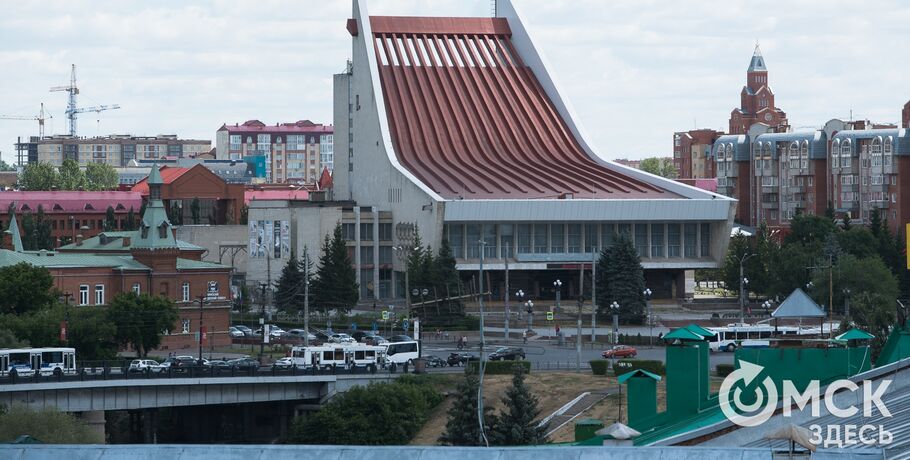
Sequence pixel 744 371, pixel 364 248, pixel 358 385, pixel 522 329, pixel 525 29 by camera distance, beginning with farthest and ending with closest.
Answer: pixel 525 29, pixel 364 248, pixel 522 329, pixel 358 385, pixel 744 371

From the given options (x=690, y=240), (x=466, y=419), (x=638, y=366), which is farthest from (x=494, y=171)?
(x=466, y=419)

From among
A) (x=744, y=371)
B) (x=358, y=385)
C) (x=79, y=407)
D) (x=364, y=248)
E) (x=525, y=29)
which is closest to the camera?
(x=744, y=371)

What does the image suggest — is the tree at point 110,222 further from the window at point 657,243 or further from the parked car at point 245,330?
the parked car at point 245,330

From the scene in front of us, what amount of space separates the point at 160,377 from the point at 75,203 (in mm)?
90575

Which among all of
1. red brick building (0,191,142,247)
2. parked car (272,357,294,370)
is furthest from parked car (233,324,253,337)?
red brick building (0,191,142,247)

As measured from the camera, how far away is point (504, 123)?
120750 millimetres

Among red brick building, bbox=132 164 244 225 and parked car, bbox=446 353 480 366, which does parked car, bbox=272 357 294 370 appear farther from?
red brick building, bbox=132 164 244 225

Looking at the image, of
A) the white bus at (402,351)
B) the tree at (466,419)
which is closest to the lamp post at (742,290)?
the white bus at (402,351)

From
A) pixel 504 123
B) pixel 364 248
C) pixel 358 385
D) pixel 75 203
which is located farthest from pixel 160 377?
pixel 75 203

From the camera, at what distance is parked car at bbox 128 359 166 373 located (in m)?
65.2

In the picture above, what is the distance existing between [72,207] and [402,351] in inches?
3154

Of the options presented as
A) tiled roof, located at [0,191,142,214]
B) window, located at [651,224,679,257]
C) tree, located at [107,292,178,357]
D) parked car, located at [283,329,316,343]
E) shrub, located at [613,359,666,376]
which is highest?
tiled roof, located at [0,191,142,214]

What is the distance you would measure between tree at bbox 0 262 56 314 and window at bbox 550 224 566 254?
3815 cm

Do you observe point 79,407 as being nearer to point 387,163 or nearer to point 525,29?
point 387,163
